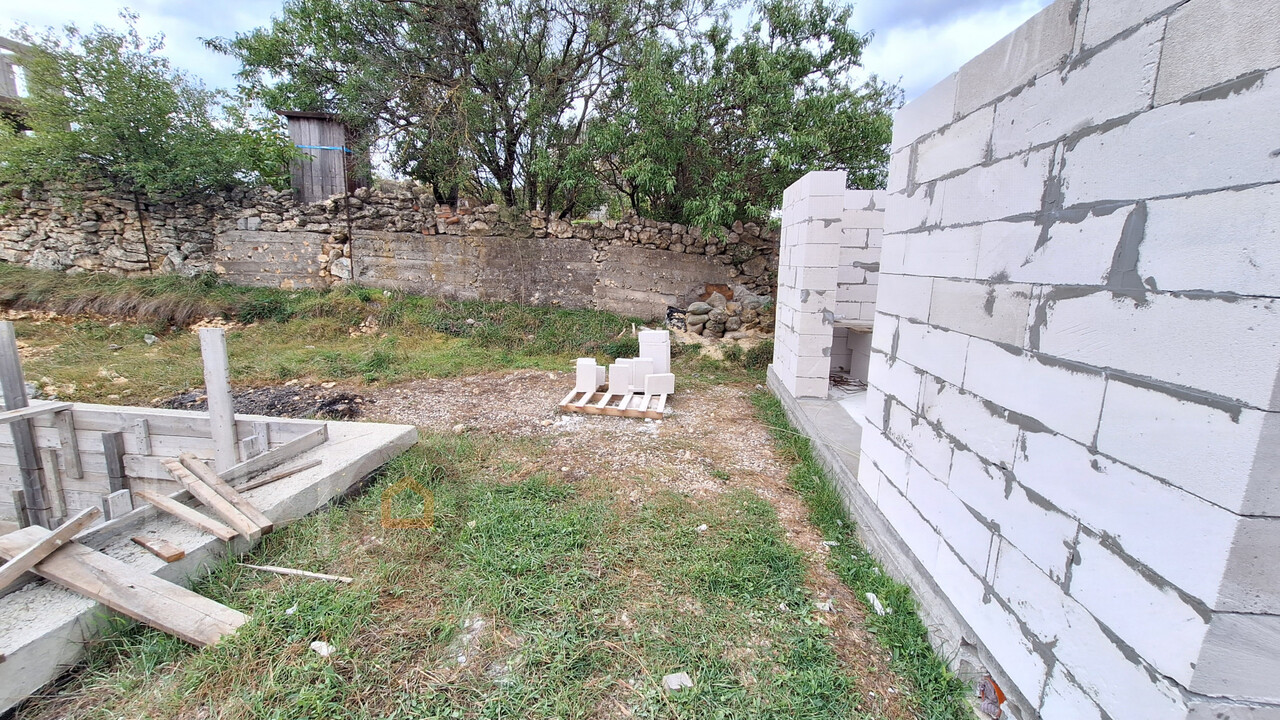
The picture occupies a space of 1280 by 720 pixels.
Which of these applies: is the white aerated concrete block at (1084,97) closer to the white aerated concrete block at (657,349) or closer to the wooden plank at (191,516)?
the wooden plank at (191,516)

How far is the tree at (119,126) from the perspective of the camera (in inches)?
280

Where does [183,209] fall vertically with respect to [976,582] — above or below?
above

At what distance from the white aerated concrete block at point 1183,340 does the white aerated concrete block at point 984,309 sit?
18cm

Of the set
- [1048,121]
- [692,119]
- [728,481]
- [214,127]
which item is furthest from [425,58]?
[1048,121]

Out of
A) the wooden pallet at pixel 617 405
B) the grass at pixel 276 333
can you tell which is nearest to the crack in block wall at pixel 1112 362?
the wooden pallet at pixel 617 405

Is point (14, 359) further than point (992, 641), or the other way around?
point (14, 359)

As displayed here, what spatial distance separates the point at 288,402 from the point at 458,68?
19.9ft

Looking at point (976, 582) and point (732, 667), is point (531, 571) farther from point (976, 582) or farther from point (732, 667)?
point (976, 582)

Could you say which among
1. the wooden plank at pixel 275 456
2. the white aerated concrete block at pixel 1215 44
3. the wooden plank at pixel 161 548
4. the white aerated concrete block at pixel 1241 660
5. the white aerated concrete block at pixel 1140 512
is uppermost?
the white aerated concrete block at pixel 1215 44

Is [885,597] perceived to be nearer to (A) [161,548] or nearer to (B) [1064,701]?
(B) [1064,701]

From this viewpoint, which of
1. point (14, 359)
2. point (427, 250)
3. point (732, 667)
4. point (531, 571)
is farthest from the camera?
point (427, 250)

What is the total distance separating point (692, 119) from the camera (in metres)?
6.78

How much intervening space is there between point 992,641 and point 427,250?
8966 mm

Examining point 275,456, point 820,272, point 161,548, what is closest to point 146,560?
point 161,548
